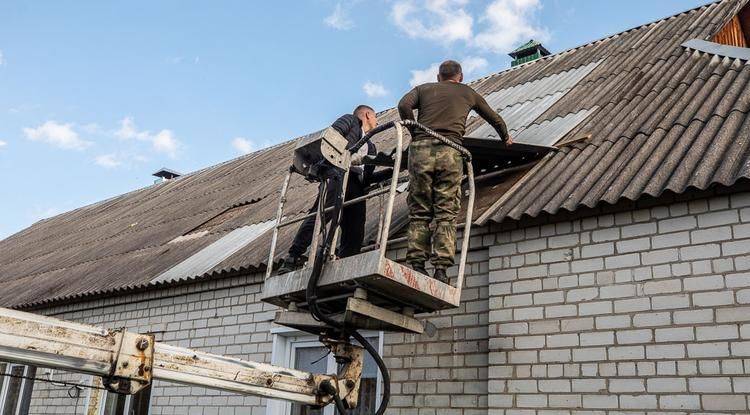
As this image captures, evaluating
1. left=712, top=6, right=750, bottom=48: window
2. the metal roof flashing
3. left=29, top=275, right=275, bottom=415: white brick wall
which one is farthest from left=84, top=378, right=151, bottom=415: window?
left=712, top=6, right=750, bottom=48: window

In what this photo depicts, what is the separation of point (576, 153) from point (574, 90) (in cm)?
216

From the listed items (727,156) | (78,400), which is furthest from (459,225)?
(78,400)

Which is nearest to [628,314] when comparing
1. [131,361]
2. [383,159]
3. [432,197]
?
[432,197]

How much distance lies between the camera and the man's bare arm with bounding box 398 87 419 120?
4758 mm

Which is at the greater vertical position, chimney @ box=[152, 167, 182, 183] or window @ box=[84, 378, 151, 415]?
chimney @ box=[152, 167, 182, 183]

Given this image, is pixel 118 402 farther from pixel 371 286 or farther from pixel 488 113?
pixel 488 113

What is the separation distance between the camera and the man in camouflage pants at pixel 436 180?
4.23 meters

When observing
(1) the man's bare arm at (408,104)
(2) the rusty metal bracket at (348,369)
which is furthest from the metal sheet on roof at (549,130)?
(2) the rusty metal bracket at (348,369)

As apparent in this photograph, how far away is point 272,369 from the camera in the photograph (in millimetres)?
3791

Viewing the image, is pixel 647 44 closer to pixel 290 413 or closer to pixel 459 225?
pixel 459 225

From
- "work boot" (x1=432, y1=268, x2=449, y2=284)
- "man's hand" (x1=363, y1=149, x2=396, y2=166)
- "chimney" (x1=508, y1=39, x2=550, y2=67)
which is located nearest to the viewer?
"work boot" (x1=432, y1=268, x2=449, y2=284)

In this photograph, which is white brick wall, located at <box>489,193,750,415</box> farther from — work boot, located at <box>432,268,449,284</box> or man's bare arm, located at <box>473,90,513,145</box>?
work boot, located at <box>432,268,449,284</box>

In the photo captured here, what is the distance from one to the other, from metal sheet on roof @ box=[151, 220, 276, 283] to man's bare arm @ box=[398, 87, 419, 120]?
383 cm

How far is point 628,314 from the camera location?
185 inches
